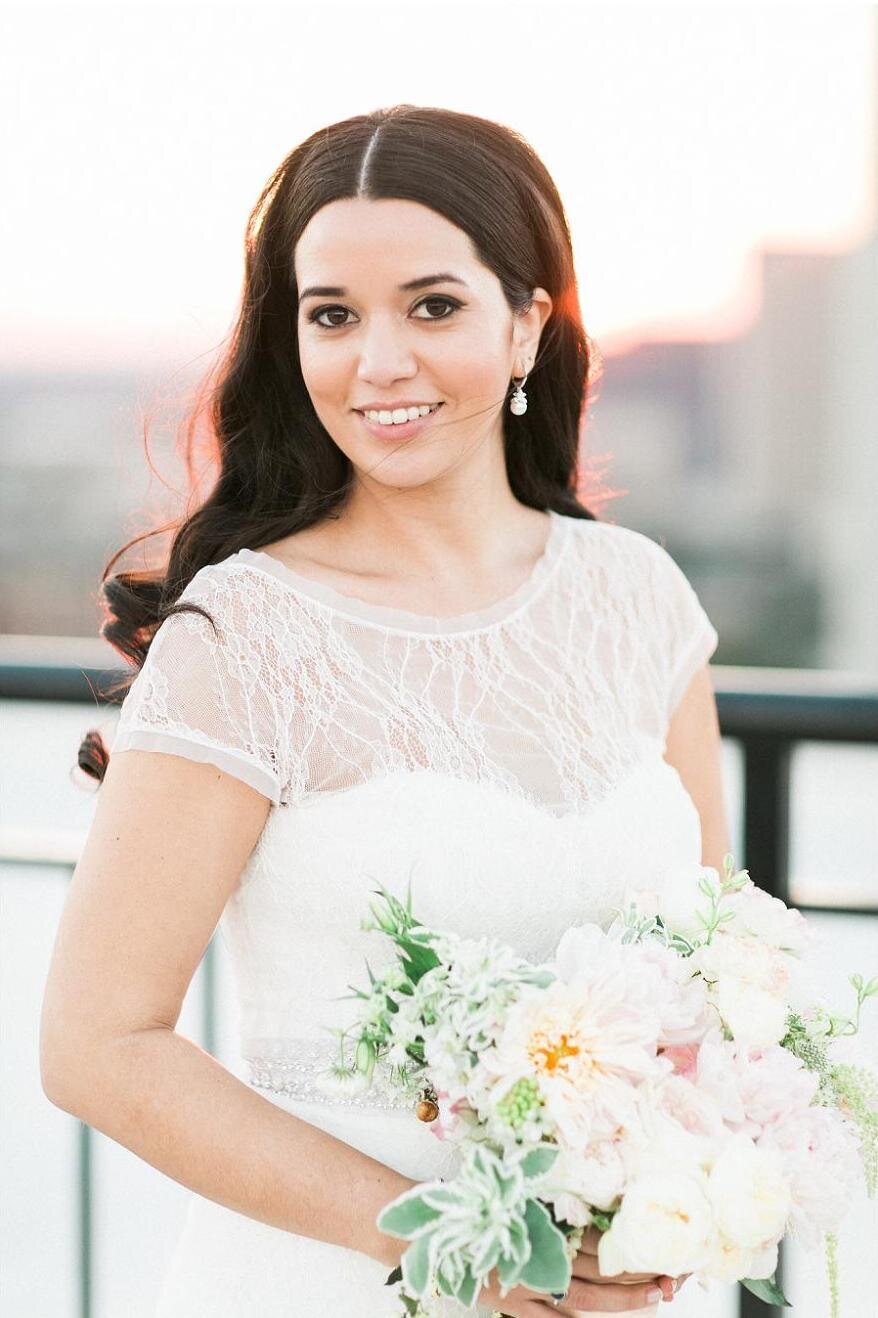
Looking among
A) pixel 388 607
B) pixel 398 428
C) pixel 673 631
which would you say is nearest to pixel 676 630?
pixel 673 631

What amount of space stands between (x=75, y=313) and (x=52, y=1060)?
204 feet

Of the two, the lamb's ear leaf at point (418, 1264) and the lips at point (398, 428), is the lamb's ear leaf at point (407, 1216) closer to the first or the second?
the lamb's ear leaf at point (418, 1264)

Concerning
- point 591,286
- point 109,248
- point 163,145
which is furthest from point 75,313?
point 591,286

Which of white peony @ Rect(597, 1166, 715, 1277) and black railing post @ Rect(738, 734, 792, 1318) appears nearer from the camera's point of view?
white peony @ Rect(597, 1166, 715, 1277)

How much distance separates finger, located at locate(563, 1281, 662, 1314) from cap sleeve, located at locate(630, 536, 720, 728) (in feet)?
3.17

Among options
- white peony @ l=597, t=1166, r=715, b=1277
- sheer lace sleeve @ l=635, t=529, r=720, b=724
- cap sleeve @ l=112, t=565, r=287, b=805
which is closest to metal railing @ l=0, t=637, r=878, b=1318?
sheer lace sleeve @ l=635, t=529, r=720, b=724

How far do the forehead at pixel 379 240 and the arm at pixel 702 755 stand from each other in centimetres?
81

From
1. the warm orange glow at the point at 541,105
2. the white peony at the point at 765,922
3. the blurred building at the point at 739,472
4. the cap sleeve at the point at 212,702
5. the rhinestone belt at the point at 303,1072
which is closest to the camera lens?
the white peony at the point at 765,922

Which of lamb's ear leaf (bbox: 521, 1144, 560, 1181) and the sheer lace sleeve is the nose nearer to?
the sheer lace sleeve

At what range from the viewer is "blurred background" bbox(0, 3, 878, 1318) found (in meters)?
2.64

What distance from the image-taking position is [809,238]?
73.1 meters

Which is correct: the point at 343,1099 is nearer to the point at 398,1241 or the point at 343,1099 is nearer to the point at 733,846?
the point at 398,1241
